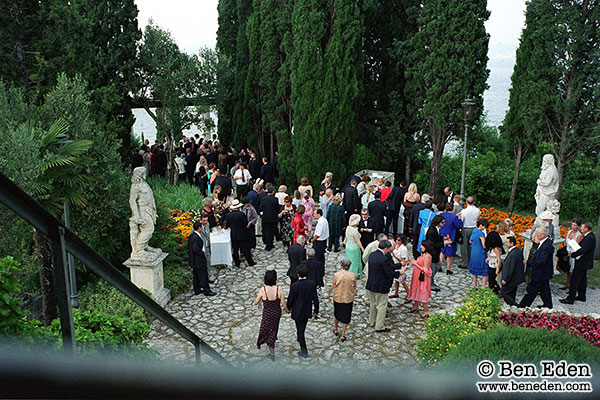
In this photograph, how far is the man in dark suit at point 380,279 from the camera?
8.63 meters

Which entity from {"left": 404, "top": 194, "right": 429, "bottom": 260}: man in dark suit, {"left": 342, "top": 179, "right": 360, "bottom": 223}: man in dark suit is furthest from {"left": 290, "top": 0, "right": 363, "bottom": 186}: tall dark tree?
{"left": 404, "top": 194, "right": 429, "bottom": 260}: man in dark suit

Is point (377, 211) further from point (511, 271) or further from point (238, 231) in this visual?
point (511, 271)

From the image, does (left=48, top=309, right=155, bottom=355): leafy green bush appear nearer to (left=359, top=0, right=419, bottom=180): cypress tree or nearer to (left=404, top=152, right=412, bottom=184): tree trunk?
(left=359, top=0, right=419, bottom=180): cypress tree

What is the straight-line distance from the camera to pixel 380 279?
8719mm

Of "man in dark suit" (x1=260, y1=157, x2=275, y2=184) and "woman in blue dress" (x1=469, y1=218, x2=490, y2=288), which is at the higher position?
"man in dark suit" (x1=260, y1=157, x2=275, y2=184)

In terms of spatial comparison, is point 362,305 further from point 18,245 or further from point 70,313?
point 70,313

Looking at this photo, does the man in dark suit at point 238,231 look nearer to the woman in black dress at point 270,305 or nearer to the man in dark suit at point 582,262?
the woman in black dress at point 270,305

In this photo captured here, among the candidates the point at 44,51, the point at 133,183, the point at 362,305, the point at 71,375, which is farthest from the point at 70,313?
the point at 44,51

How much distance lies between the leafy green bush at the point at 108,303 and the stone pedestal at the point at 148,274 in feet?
1.32

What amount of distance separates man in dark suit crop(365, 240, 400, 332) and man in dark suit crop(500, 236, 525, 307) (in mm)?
2119

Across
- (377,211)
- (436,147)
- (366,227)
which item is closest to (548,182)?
(377,211)

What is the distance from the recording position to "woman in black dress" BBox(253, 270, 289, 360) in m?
7.87

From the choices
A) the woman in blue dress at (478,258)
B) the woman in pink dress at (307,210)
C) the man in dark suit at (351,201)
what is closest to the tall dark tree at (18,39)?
the woman in pink dress at (307,210)

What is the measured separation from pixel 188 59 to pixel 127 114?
325cm
